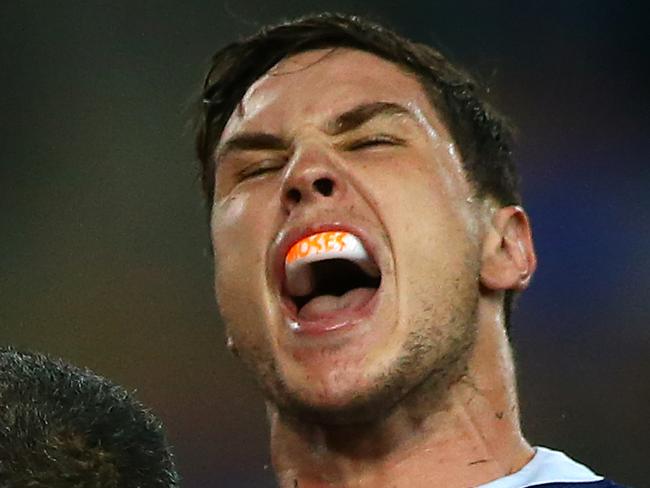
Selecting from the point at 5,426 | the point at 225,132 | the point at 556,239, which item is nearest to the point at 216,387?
the point at 556,239

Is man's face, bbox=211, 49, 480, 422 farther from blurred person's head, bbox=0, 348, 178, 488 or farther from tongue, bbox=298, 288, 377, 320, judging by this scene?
blurred person's head, bbox=0, 348, 178, 488

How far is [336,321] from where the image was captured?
3.62ft

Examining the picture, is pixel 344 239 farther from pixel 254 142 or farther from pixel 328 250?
pixel 254 142

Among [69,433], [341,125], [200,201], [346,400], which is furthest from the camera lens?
[200,201]

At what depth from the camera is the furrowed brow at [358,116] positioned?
1.18 m

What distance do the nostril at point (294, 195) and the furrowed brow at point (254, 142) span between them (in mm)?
70

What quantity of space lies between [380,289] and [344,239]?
0.20 feet

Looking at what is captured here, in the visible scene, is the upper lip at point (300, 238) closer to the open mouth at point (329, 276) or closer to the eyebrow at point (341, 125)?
the open mouth at point (329, 276)

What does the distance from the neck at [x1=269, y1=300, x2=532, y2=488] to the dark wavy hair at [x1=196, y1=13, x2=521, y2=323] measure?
0.13 m

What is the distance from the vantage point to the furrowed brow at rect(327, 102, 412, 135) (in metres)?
1.18

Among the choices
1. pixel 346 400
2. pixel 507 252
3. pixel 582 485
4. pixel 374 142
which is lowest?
pixel 582 485

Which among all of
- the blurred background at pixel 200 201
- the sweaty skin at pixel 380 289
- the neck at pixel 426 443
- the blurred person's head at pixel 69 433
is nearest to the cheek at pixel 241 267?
the sweaty skin at pixel 380 289

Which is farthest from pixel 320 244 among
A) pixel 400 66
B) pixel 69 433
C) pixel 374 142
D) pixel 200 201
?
pixel 200 201

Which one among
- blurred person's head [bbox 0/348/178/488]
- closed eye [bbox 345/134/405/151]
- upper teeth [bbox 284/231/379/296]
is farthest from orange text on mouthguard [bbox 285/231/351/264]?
blurred person's head [bbox 0/348/178/488]
